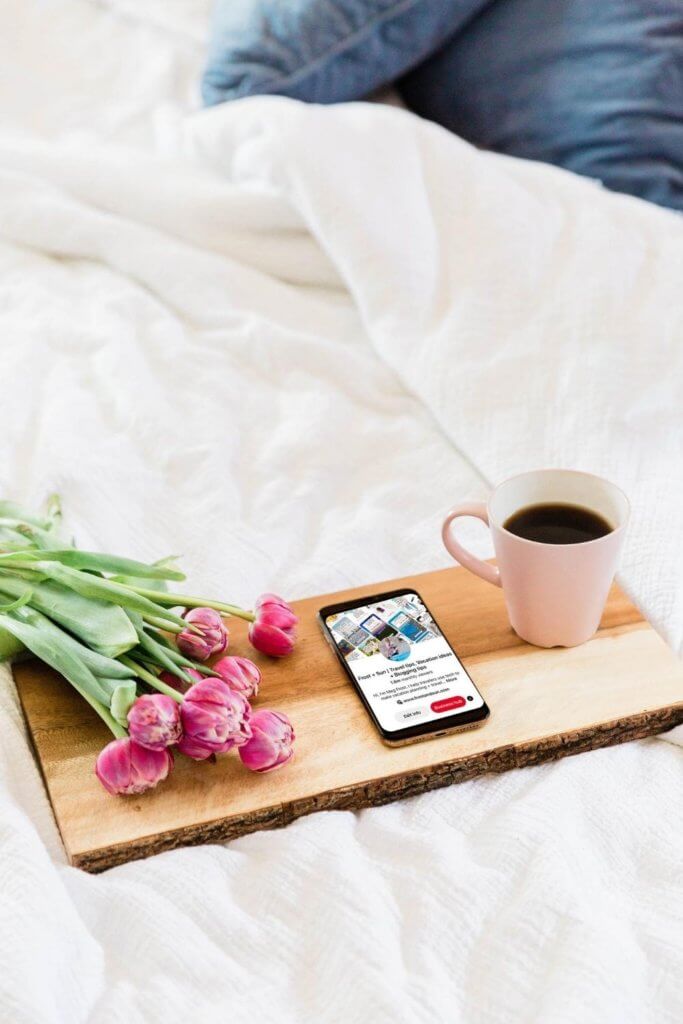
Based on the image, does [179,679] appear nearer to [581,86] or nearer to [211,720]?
[211,720]

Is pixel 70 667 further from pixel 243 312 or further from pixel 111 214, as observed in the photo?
pixel 111 214

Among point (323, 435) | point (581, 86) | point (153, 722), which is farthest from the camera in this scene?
point (581, 86)

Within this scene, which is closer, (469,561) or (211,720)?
(211,720)

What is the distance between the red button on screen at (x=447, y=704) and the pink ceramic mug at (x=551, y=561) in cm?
8

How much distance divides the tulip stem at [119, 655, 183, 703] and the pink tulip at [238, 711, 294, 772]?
5cm

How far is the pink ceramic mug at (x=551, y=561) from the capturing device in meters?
0.73

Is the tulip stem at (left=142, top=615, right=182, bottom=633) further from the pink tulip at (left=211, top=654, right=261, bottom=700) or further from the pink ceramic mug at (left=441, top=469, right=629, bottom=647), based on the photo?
the pink ceramic mug at (left=441, top=469, right=629, bottom=647)

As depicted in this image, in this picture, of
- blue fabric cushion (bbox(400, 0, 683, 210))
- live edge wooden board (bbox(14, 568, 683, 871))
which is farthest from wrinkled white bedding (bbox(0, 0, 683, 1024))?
blue fabric cushion (bbox(400, 0, 683, 210))

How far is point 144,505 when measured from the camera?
91 cm

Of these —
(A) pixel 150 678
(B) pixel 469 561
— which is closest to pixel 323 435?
(B) pixel 469 561

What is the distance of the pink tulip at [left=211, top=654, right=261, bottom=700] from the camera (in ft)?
2.24

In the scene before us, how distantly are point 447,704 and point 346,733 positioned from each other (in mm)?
64

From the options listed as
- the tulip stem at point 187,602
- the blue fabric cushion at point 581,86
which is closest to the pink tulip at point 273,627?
the tulip stem at point 187,602

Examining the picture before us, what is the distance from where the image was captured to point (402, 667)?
74cm
